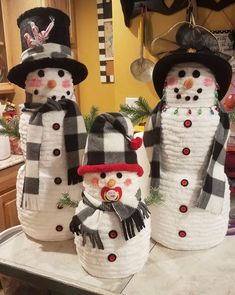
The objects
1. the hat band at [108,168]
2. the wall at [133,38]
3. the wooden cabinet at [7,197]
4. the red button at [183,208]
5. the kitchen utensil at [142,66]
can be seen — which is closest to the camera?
the hat band at [108,168]

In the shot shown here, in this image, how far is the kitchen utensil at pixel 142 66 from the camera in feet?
4.04

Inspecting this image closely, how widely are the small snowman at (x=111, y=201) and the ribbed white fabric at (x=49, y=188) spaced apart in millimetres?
114

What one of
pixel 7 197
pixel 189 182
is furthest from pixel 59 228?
pixel 7 197

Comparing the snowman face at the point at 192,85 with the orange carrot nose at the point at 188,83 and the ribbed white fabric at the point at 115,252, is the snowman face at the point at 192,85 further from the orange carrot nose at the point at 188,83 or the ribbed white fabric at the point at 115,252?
the ribbed white fabric at the point at 115,252

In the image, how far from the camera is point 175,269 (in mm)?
619

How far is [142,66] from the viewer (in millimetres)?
1266

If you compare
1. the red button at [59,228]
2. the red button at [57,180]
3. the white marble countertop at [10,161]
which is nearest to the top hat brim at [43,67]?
the red button at [57,180]

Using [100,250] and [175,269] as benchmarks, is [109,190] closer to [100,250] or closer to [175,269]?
[100,250]

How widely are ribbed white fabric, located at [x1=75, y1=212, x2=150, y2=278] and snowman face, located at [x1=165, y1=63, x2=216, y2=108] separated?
257 mm

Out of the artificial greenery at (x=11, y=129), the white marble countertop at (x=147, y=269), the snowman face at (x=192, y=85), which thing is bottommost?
the white marble countertop at (x=147, y=269)

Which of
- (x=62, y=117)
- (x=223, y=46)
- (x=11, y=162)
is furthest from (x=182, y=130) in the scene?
(x=11, y=162)

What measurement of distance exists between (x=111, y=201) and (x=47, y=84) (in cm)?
29

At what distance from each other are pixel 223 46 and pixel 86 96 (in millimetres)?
1426

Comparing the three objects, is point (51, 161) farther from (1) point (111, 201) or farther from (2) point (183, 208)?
(2) point (183, 208)
